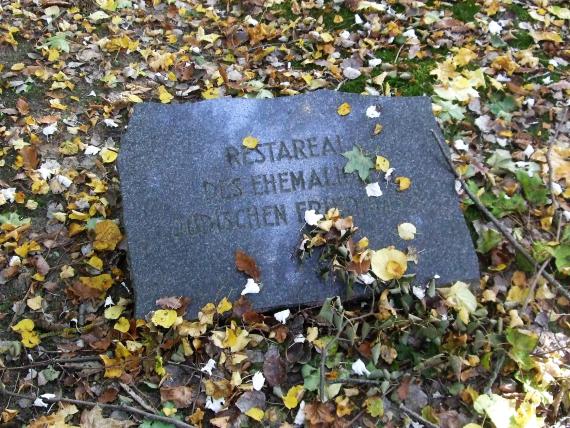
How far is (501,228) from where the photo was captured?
311 cm

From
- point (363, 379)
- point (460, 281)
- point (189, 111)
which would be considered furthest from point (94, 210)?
point (460, 281)

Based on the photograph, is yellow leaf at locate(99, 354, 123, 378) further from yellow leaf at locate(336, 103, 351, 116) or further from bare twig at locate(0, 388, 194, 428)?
yellow leaf at locate(336, 103, 351, 116)

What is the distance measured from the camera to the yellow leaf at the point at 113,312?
2.98 metres

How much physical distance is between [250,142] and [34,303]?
1.36m

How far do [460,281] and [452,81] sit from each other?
1595 mm

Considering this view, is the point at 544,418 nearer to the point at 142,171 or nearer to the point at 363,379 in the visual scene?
the point at 363,379

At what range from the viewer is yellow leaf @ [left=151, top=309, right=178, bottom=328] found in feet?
9.23

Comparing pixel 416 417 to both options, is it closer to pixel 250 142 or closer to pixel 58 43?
pixel 250 142

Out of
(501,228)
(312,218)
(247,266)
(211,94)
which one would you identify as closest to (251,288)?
(247,266)

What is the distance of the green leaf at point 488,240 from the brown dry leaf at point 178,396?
1.62 metres

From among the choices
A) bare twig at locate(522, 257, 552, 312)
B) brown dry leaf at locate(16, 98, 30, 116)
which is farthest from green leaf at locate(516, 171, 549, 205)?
brown dry leaf at locate(16, 98, 30, 116)

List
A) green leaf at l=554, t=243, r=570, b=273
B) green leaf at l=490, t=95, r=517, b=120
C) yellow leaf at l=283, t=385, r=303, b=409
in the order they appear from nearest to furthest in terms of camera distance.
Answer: yellow leaf at l=283, t=385, r=303, b=409 < green leaf at l=554, t=243, r=570, b=273 < green leaf at l=490, t=95, r=517, b=120

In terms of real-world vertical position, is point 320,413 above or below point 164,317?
below

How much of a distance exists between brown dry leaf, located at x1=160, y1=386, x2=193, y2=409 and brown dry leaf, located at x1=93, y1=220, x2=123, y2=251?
0.86 meters
